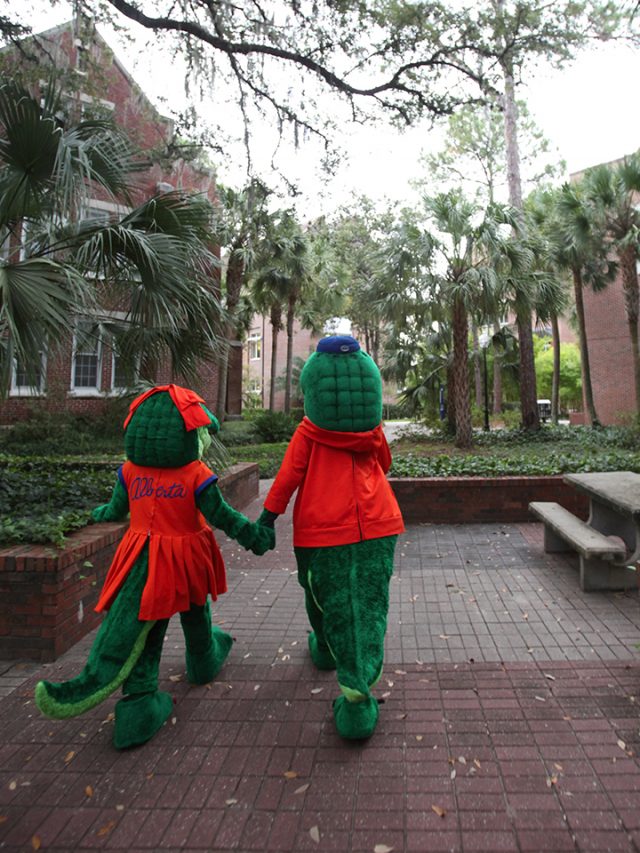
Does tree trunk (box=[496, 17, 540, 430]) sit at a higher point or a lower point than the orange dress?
higher

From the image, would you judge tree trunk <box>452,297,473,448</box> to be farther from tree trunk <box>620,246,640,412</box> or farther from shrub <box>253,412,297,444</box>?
shrub <box>253,412,297,444</box>

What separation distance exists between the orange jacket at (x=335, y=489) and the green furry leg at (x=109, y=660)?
0.81m

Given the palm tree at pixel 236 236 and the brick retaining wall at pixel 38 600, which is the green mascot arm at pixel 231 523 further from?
the palm tree at pixel 236 236

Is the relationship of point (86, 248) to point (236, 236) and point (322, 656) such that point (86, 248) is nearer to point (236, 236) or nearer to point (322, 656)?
point (322, 656)

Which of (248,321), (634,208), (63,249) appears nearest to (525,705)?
(63,249)

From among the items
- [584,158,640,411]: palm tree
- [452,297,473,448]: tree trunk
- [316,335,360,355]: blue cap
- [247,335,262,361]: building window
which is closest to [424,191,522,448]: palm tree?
[452,297,473,448]: tree trunk

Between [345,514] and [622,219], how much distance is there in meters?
17.7

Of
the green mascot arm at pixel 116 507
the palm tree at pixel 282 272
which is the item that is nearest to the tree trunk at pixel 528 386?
the palm tree at pixel 282 272

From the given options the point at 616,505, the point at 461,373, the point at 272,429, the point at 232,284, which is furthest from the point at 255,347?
the point at 616,505

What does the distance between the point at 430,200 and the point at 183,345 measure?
27.8ft

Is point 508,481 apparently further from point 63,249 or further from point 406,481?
point 63,249

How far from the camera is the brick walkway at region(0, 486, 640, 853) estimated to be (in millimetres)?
2076

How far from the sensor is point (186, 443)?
115 inches

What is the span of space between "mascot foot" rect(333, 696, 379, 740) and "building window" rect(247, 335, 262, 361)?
43.3m
